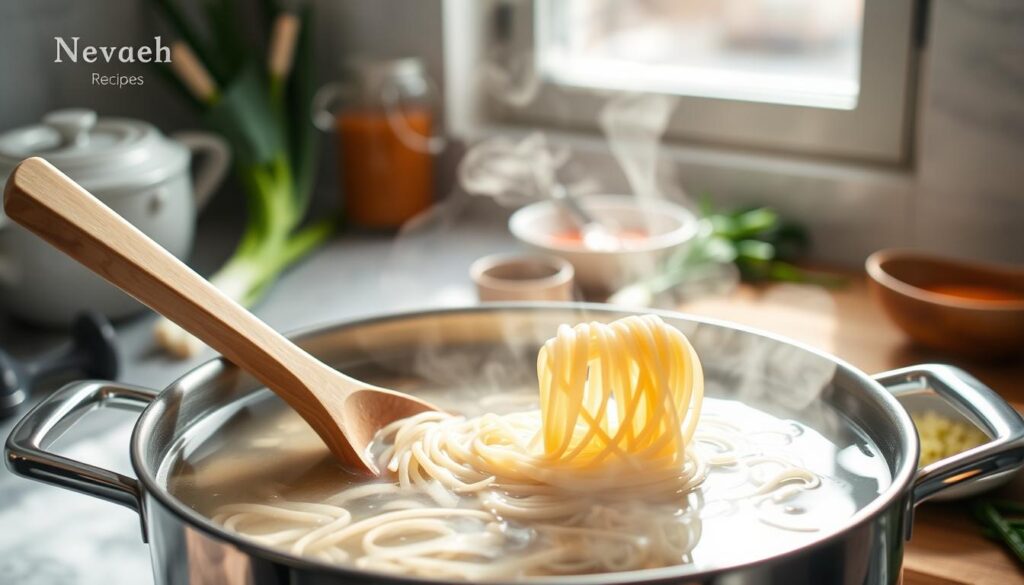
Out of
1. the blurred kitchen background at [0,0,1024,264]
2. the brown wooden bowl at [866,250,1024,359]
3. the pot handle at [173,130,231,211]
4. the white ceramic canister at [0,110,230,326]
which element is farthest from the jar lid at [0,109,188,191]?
the brown wooden bowl at [866,250,1024,359]

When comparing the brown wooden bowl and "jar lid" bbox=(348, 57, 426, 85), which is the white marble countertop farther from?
the brown wooden bowl

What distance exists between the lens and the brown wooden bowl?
5.08ft

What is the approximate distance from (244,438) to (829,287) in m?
1.13

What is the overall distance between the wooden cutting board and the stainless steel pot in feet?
0.58

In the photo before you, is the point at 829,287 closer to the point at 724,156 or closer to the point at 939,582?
the point at 724,156

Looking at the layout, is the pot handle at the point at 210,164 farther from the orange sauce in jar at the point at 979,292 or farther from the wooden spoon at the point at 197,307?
the orange sauce in jar at the point at 979,292

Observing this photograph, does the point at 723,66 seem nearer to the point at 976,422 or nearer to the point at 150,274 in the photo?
the point at 976,422

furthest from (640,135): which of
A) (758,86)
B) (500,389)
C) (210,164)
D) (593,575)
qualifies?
(593,575)

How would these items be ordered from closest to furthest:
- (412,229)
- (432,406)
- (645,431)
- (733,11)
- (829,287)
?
(645,431), (432,406), (829,287), (733,11), (412,229)

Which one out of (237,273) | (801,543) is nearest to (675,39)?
(237,273)

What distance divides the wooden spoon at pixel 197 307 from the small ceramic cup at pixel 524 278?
530mm

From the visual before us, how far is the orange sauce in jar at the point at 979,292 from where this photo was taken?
169 cm

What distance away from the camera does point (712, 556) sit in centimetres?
96

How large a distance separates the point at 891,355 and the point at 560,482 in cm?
80
